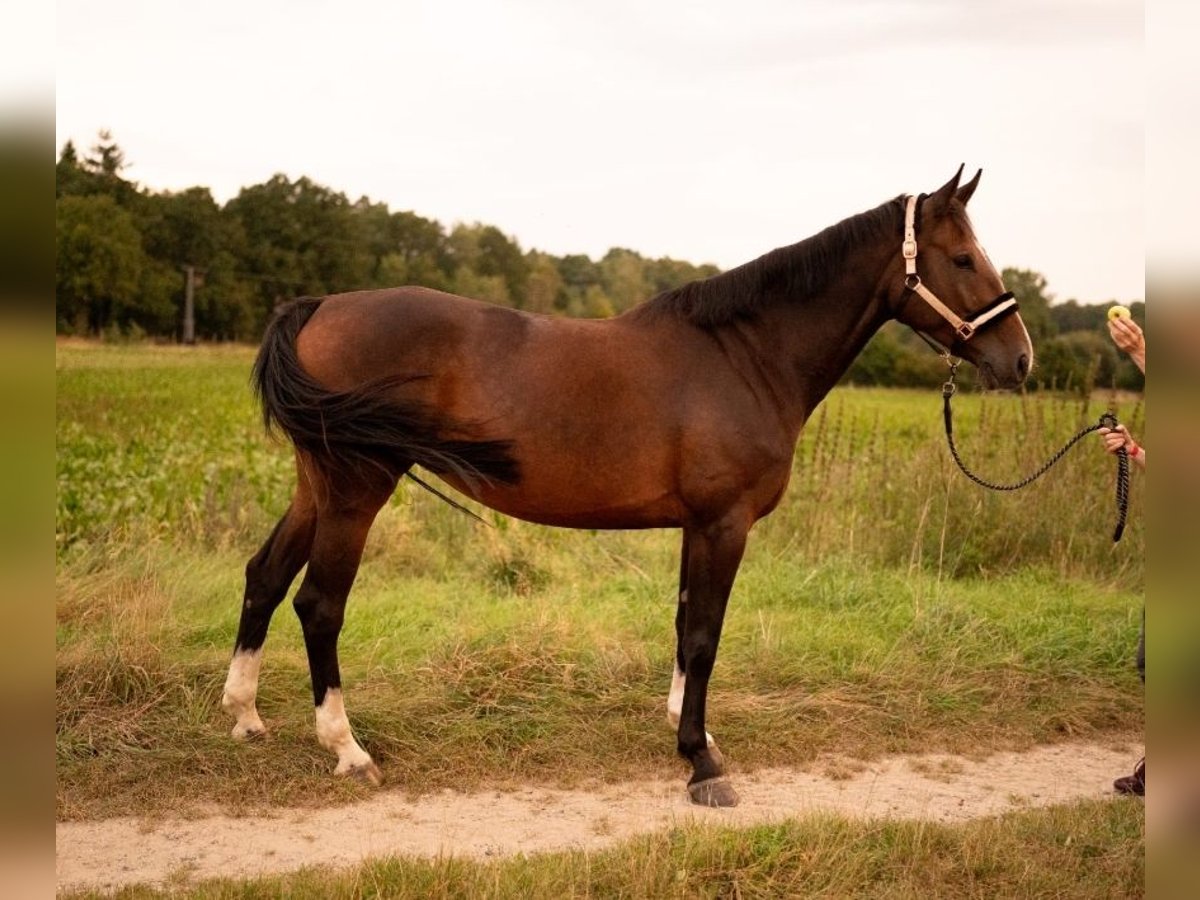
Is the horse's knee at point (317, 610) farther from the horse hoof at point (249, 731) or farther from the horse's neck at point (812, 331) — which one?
the horse's neck at point (812, 331)

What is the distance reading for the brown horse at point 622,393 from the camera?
4.17m

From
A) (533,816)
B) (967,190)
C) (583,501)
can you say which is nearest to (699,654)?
(583,501)

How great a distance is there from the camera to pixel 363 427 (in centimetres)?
409

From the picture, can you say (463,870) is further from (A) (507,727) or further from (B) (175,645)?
(B) (175,645)

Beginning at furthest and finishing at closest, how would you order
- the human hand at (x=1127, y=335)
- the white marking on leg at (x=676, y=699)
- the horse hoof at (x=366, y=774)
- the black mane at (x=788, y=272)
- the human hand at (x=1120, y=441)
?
1. the white marking on leg at (x=676, y=699)
2. the black mane at (x=788, y=272)
3. the horse hoof at (x=366, y=774)
4. the human hand at (x=1120, y=441)
5. the human hand at (x=1127, y=335)

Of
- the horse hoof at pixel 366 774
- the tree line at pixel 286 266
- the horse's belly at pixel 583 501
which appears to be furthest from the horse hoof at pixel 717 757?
the tree line at pixel 286 266

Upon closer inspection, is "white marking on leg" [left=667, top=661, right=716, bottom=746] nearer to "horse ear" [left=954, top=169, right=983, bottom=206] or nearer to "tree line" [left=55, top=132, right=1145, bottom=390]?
"horse ear" [left=954, top=169, right=983, bottom=206]

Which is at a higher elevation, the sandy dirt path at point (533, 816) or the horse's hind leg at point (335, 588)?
the horse's hind leg at point (335, 588)

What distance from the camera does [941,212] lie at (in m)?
4.18

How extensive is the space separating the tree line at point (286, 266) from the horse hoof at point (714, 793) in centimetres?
603

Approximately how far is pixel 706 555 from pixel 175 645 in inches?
121

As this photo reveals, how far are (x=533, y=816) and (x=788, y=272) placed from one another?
8.56 feet

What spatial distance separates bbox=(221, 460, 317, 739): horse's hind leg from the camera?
14.9 feet

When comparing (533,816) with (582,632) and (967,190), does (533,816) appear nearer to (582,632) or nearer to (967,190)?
(582,632)
